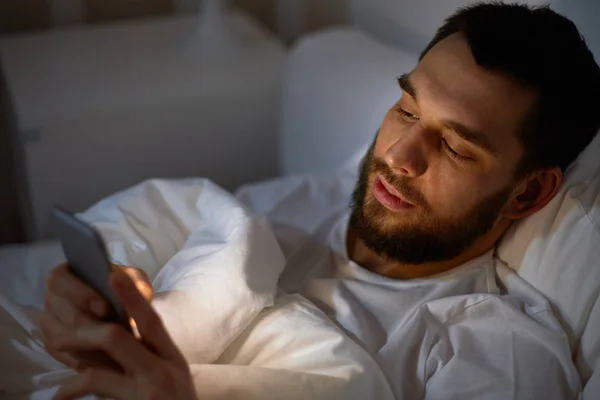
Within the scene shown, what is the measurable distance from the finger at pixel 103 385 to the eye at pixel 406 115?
47cm

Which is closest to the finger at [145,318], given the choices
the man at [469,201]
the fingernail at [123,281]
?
the fingernail at [123,281]

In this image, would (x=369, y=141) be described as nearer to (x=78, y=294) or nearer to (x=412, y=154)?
(x=412, y=154)

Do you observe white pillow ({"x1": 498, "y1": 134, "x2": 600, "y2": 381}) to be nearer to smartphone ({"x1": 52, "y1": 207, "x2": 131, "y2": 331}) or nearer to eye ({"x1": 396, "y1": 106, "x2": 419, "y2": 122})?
eye ({"x1": 396, "y1": 106, "x2": 419, "y2": 122})

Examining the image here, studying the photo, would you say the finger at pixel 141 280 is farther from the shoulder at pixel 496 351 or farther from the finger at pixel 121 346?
the shoulder at pixel 496 351

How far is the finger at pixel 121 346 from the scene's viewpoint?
58 centimetres

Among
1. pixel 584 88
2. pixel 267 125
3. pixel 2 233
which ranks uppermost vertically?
pixel 584 88

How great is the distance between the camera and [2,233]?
1.38 metres


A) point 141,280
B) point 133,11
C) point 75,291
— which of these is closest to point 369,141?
point 141,280

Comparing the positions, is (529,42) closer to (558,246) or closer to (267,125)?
(558,246)

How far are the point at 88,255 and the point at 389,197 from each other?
420 millimetres

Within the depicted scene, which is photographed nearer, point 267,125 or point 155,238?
point 155,238

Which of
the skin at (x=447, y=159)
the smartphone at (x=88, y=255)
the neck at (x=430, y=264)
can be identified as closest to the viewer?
the smartphone at (x=88, y=255)

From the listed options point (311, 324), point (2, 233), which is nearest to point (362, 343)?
point (311, 324)

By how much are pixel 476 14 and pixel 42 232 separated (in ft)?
2.95
